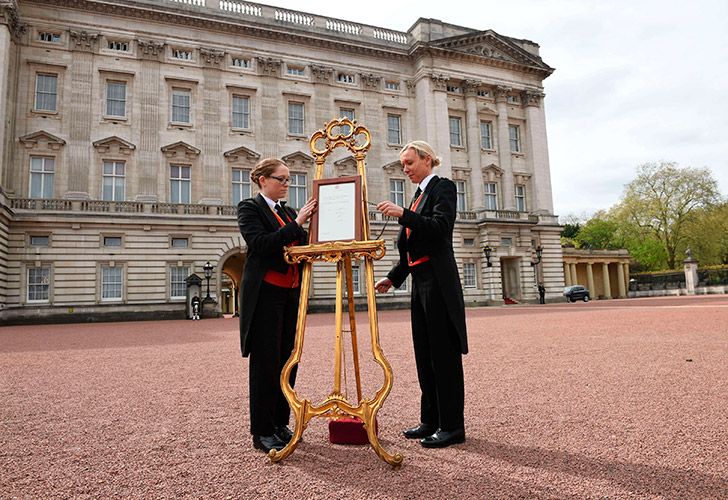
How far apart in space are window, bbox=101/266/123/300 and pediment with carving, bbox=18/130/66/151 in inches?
257

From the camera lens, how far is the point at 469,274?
33.8m

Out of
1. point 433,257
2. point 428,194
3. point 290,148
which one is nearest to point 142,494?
point 433,257

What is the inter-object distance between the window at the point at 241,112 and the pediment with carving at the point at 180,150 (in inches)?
122

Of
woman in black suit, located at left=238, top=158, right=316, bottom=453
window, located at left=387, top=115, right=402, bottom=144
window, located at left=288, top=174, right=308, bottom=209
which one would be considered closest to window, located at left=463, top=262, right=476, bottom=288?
window, located at left=387, top=115, right=402, bottom=144

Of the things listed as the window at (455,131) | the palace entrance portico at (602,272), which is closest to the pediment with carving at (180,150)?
the window at (455,131)

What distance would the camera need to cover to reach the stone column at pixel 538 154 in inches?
1443

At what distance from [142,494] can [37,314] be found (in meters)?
25.2

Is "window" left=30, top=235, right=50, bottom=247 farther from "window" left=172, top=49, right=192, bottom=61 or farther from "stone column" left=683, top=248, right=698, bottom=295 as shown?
"stone column" left=683, top=248, right=698, bottom=295

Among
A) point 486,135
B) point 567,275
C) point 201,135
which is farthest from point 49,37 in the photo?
point 567,275

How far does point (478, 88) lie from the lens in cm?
3550

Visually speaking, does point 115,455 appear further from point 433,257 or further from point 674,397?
point 674,397

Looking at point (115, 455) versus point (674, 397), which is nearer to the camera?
point (115, 455)

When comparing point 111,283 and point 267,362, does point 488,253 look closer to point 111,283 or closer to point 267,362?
point 111,283

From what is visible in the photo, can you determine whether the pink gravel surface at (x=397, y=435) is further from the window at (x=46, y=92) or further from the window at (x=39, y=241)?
the window at (x=46, y=92)
